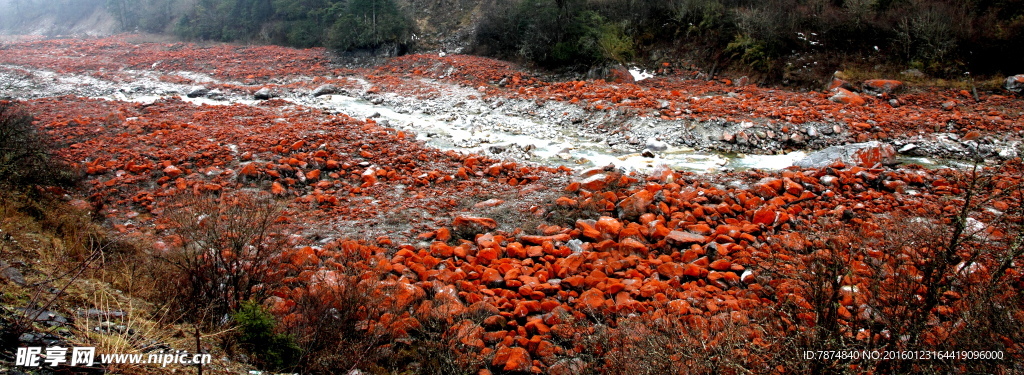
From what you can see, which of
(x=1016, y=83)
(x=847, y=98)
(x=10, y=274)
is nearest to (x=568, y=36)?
(x=847, y=98)

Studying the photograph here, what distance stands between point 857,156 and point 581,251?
5840 mm

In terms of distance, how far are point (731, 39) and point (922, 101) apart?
5716 millimetres

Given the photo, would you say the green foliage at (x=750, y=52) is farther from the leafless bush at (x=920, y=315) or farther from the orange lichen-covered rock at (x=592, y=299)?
the orange lichen-covered rock at (x=592, y=299)

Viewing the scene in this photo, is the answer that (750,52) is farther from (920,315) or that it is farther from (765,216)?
(920,315)

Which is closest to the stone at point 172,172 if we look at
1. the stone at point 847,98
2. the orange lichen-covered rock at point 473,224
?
the orange lichen-covered rock at point 473,224

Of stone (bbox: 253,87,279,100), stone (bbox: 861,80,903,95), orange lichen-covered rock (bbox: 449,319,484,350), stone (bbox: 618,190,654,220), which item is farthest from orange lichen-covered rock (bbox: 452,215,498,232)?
stone (bbox: 253,87,279,100)

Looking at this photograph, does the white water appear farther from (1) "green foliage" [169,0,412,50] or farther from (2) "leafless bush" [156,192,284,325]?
(1) "green foliage" [169,0,412,50]

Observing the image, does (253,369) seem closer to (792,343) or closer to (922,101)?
(792,343)

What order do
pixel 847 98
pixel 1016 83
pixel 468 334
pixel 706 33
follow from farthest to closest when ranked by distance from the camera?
pixel 706 33
pixel 847 98
pixel 1016 83
pixel 468 334

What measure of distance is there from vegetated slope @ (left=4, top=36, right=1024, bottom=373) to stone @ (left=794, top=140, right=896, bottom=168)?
210 mm

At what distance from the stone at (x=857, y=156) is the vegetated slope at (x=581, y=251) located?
0.21 meters

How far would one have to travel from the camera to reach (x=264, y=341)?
3.27m

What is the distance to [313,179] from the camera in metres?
7.61

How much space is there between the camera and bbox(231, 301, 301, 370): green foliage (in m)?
3.20
